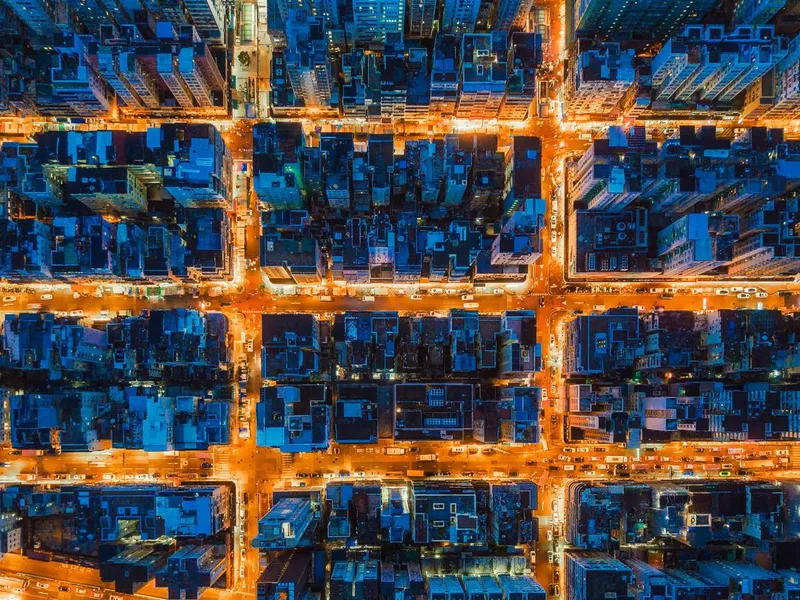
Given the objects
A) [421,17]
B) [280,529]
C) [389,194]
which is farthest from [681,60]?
[280,529]

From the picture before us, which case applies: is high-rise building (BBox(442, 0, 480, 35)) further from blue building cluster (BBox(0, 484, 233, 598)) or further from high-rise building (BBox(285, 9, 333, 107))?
blue building cluster (BBox(0, 484, 233, 598))

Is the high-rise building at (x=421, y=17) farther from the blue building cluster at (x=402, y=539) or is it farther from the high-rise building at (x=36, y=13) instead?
the blue building cluster at (x=402, y=539)

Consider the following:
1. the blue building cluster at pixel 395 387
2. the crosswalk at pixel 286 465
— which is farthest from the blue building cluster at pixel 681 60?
the crosswalk at pixel 286 465

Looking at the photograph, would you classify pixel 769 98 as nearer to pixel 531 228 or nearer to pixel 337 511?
pixel 531 228

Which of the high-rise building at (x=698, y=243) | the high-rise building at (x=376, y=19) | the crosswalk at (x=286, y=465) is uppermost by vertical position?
the high-rise building at (x=376, y=19)

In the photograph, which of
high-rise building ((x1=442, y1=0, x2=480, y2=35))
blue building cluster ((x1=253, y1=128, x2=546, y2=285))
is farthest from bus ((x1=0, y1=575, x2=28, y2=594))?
high-rise building ((x1=442, y1=0, x2=480, y2=35))
